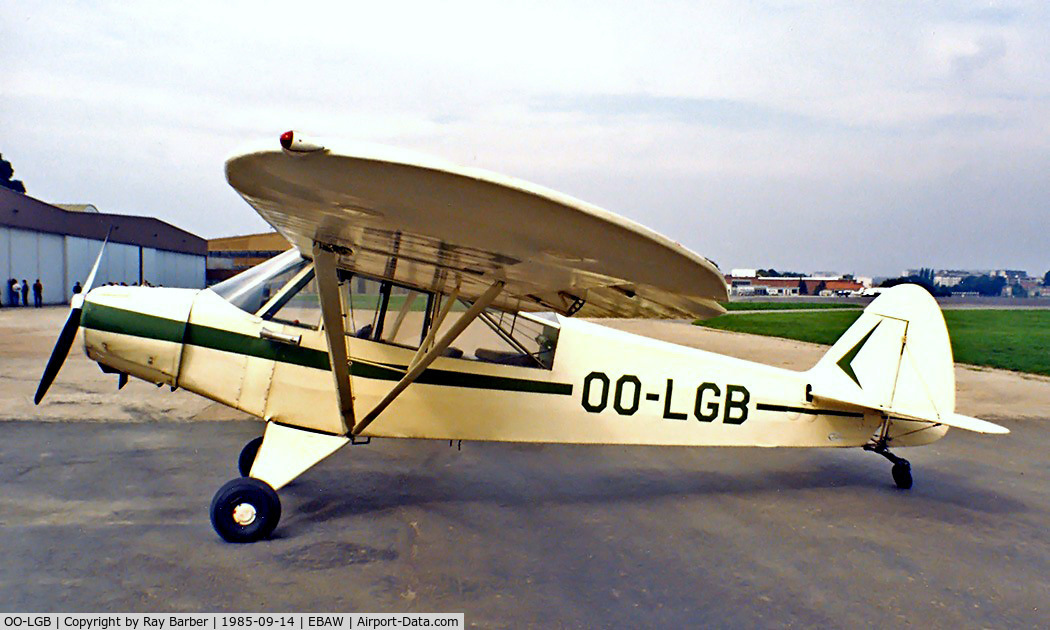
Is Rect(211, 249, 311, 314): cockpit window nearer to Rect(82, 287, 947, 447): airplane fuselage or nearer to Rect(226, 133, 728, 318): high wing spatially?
Rect(82, 287, 947, 447): airplane fuselage

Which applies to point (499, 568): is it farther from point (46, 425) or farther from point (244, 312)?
point (46, 425)

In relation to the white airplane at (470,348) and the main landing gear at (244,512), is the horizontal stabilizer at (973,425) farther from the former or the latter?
the main landing gear at (244,512)

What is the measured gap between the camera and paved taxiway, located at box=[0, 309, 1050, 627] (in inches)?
135

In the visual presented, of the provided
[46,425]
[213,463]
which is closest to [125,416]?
[46,425]

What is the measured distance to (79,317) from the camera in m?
4.64

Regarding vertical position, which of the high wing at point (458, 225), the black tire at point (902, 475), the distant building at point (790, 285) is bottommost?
the black tire at point (902, 475)

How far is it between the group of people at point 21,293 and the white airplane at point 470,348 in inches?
1276

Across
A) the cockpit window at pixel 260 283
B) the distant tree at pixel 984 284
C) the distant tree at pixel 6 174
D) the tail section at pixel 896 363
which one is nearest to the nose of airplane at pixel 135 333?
the cockpit window at pixel 260 283

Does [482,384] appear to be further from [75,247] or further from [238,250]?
[238,250]

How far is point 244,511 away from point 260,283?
1651mm

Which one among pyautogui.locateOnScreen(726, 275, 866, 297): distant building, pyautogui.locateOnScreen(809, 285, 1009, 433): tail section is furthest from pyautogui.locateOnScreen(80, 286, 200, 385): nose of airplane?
pyautogui.locateOnScreen(726, 275, 866, 297): distant building

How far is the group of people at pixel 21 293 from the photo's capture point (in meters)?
30.3

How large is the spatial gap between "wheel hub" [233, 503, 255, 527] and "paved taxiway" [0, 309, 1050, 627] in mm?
149

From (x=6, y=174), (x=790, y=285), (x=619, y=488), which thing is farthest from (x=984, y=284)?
(x=6, y=174)
